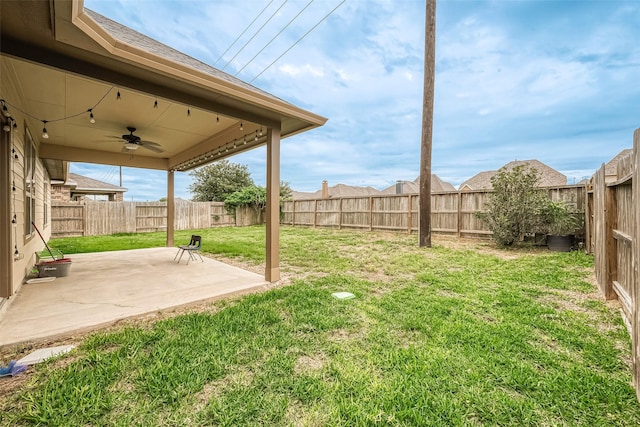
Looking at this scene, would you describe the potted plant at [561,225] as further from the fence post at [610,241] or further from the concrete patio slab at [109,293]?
the concrete patio slab at [109,293]

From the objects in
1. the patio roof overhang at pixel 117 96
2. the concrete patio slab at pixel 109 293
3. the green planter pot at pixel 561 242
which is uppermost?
the patio roof overhang at pixel 117 96

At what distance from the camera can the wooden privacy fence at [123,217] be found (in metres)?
11.2

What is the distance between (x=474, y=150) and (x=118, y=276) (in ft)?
83.7

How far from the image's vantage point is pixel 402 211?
36.6ft

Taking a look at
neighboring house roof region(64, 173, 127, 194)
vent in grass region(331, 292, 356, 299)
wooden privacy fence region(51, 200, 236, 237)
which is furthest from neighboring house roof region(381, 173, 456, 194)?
vent in grass region(331, 292, 356, 299)

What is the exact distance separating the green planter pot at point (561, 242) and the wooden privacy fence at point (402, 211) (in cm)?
76

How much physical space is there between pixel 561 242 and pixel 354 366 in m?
7.47

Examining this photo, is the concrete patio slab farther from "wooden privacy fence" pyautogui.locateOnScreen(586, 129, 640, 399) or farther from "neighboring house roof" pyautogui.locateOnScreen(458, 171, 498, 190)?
"neighboring house roof" pyautogui.locateOnScreen(458, 171, 498, 190)

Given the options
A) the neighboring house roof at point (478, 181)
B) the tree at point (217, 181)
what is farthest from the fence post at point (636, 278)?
the tree at point (217, 181)

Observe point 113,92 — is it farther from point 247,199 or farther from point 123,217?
point 247,199

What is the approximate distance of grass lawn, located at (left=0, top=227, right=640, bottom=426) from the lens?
4.99 ft

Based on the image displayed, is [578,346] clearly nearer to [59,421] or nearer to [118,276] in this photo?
[59,421]

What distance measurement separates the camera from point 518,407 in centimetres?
158

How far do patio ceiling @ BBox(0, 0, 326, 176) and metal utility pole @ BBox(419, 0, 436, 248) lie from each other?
185 inches
